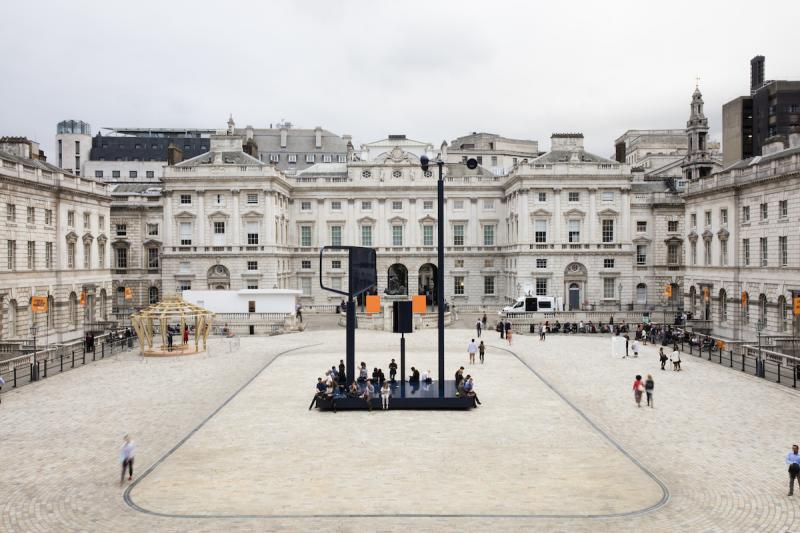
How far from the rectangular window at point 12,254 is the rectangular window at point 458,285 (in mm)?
42794

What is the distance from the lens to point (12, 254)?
143 feet

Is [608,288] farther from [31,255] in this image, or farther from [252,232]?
[31,255]

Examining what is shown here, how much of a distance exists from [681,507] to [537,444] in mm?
5466

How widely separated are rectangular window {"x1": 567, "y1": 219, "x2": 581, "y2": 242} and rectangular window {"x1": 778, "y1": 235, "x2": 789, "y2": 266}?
23.7 m

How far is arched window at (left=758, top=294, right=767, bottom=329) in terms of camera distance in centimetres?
4534

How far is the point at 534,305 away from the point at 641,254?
1808 centimetres

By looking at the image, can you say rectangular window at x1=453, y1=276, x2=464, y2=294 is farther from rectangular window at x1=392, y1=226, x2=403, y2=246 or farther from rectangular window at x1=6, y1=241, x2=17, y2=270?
rectangular window at x1=6, y1=241, x2=17, y2=270

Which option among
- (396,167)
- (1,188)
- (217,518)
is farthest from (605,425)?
(396,167)

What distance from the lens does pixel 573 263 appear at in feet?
218

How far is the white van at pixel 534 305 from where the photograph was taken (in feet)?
188

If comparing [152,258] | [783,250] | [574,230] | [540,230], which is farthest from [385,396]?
[152,258]

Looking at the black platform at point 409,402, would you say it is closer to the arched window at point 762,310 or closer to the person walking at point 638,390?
the person walking at point 638,390

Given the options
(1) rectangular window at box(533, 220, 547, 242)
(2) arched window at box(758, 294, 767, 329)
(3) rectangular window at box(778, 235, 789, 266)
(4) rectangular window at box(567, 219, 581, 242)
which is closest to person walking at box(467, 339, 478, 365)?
(2) arched window at box(758, 294, 767, 329)

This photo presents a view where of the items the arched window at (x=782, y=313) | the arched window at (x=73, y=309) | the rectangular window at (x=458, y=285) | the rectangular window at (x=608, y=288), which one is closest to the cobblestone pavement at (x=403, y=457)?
the arched window at (x=782, y=313)
